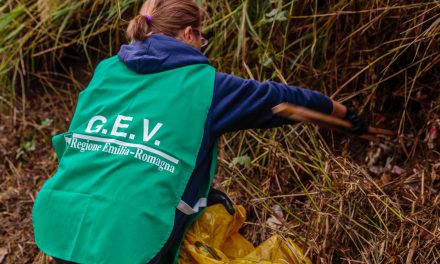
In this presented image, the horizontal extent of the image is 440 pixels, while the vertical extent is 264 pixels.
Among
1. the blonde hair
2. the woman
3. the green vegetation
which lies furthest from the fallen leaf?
the blonde hair

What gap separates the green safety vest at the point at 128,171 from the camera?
1.76 metres

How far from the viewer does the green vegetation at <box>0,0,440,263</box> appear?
2.11 meters

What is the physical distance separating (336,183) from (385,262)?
0.36 meters

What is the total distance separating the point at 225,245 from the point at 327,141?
80 centimetres

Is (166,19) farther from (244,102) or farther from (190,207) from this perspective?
(190,207)

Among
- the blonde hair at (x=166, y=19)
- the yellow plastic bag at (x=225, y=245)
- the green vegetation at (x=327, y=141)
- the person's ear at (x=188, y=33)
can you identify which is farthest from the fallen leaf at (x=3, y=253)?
the person's ear at (x=188, y=33)

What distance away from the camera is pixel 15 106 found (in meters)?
3.59

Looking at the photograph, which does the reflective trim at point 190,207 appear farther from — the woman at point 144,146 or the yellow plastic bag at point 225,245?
the yellow plastic bag at point 225,245

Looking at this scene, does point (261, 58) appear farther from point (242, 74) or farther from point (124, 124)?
point (124, 124)

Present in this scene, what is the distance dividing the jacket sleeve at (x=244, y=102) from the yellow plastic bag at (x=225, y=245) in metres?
0.41

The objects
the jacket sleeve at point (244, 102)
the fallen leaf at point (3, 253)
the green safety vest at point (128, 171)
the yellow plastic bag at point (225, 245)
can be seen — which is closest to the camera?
the green safety vest at point (128, 171)

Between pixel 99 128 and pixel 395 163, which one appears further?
pixel 395 163

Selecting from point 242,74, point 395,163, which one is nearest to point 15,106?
point 242,74

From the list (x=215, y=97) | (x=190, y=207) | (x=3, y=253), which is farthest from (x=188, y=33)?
(x=3, y=253)
